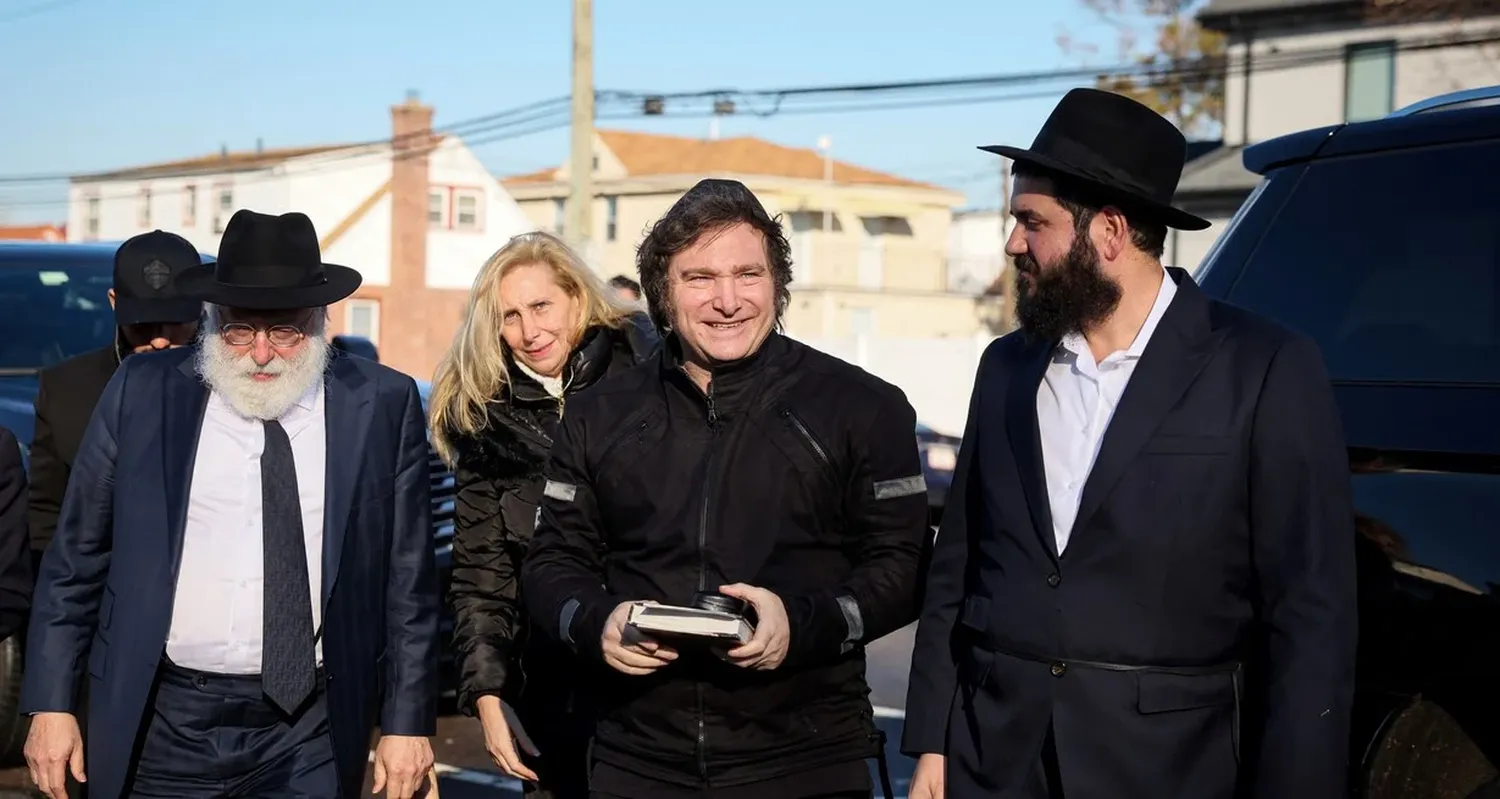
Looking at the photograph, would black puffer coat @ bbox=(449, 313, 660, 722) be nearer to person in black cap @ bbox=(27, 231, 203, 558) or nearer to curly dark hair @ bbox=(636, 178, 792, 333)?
curly dark hair @ bbox=(636, 178, 792, 333)

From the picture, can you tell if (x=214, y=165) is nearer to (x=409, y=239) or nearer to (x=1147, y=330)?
(x=409, y=239)

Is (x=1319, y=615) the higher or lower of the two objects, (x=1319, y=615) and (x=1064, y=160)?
the lower

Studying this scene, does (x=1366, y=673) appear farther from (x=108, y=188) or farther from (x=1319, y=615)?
(x=108, y=188)

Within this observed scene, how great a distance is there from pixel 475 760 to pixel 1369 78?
100 ft

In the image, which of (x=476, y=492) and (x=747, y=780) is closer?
(x=747, y=780)

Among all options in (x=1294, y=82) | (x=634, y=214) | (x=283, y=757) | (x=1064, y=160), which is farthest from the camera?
(x=634, y=214)

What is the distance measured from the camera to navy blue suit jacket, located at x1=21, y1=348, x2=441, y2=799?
4.20 metres

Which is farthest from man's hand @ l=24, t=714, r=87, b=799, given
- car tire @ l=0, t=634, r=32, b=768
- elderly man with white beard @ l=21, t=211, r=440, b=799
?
car tire @ l=0, t=634, r=32, b=768

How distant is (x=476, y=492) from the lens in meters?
4.70

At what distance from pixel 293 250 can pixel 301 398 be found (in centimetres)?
38

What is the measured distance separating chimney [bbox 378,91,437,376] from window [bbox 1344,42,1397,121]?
27848mm

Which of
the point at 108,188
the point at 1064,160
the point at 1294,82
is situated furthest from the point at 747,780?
the point at 108,188

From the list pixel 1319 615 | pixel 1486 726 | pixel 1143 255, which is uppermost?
pixel 1143 255

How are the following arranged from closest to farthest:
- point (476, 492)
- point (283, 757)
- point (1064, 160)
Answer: point (1064, 160)
point (283, 757)
point (476, 492)
